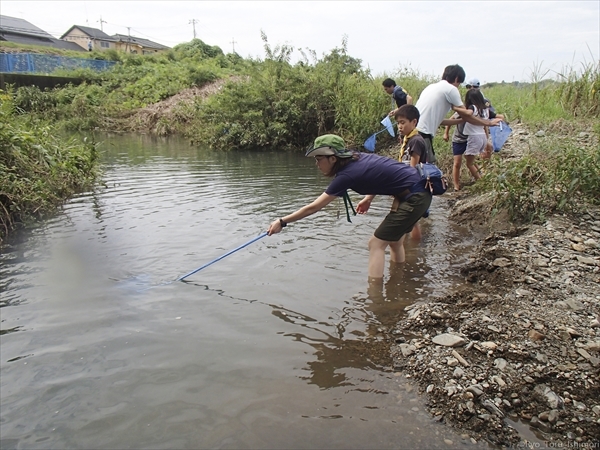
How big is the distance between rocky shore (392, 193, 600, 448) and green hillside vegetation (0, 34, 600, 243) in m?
1.18

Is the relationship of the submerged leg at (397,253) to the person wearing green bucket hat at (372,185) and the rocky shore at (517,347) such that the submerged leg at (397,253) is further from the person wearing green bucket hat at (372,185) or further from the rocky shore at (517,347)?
the rocky shore at (517,347)

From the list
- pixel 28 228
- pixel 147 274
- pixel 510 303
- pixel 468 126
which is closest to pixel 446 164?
pixel 468 126

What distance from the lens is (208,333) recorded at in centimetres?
377

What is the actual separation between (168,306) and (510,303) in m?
3.19

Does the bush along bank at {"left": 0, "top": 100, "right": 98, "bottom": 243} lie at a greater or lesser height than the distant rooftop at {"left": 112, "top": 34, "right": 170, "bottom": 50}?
lesser

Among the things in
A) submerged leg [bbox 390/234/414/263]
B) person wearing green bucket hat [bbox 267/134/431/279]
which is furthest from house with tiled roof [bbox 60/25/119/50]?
person wearing green bucket hat [bbox 267/134/431/279]

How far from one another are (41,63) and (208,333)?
37.3 metres

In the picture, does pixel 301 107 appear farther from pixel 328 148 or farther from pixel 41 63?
pixel 41 63

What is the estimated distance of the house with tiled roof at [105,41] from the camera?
61.0 meters

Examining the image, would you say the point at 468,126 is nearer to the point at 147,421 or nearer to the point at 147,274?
the point at 147,274

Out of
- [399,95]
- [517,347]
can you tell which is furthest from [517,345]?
[399,95]

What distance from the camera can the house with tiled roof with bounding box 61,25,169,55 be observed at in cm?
6097

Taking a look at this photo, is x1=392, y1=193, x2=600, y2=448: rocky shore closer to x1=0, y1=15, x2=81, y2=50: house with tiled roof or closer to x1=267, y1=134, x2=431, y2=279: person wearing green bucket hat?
x1=267, y1=134, x2=431, y2=279: person wearing green bucket hat

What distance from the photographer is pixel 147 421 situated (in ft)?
8.93
